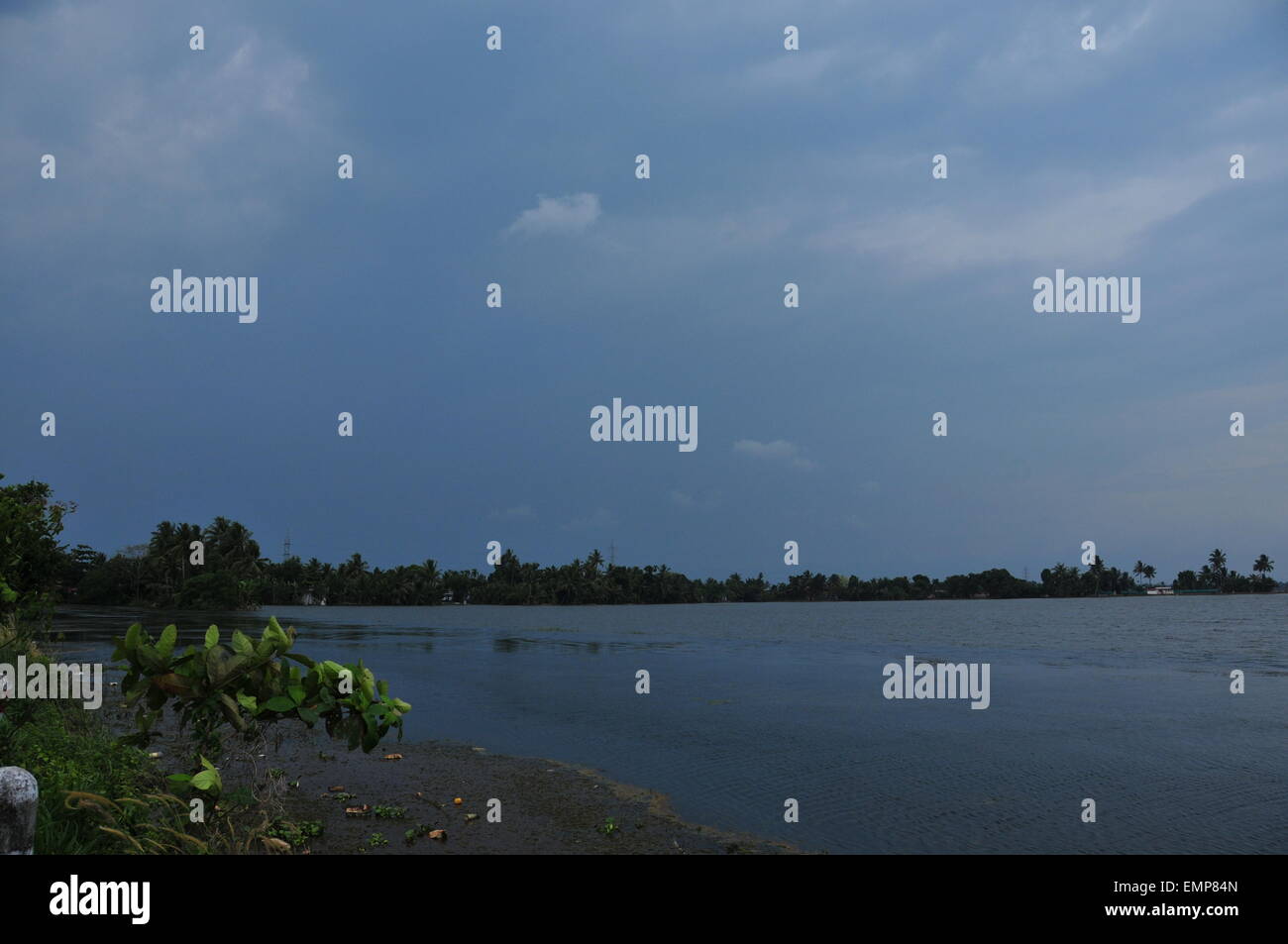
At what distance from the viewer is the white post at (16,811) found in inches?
239

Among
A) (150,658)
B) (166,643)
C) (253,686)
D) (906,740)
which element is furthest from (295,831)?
(906,740)

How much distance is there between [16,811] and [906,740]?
22340 millimetres

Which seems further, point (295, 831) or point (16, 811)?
point (295, 831)

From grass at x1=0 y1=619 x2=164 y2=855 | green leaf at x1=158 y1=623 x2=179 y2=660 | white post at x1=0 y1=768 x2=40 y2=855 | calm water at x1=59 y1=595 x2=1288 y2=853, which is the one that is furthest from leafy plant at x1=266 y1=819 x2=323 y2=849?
calm water at x1=59 y1=595 x2=1288 y2=853

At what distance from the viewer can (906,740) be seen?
23.8m

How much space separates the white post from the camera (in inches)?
239

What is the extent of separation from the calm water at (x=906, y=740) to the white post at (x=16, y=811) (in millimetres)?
10870

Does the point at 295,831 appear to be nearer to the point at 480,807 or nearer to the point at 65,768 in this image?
the point at 65,768

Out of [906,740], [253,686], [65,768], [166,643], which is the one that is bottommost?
[906,740]

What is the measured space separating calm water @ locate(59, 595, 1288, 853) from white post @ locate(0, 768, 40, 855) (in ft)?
35.7

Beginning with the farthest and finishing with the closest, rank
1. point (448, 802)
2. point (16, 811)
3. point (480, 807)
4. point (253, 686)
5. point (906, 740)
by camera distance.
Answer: point (906, 740) → point (448, 802) → point (480, 807) → point (253, 686) → point (16, 811)

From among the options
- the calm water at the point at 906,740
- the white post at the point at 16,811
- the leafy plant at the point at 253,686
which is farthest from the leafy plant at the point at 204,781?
the calm water at the point at 906,740

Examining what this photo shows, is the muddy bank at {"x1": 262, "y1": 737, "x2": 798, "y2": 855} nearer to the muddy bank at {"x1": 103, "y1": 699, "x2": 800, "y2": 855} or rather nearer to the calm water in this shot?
the muddy bank at {"x1": 103, "y1": 699, "x2": 800, "y2": 855}
